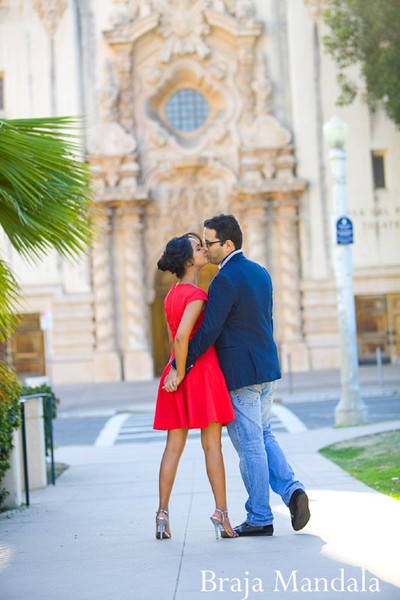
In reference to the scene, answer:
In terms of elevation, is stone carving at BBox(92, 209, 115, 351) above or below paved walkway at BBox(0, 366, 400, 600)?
above

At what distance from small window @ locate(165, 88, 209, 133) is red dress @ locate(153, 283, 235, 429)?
3149 centimetres

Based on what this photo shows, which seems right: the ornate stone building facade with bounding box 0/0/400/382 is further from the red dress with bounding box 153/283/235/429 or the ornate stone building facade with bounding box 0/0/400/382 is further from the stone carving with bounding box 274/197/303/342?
the red dress with bounding box 153/283/235/429

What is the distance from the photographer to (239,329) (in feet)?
27.2

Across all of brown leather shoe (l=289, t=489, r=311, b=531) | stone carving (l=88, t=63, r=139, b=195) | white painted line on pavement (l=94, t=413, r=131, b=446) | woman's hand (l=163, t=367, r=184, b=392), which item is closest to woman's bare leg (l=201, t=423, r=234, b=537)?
woman's hand (l=163, t=367, r=184, b=392)

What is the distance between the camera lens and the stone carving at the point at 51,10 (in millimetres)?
38312

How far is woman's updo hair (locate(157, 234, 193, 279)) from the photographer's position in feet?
27.6

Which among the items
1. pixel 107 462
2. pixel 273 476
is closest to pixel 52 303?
pixel 107 462

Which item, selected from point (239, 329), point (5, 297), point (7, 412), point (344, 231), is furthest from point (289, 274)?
point (239, 329)

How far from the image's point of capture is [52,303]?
124ft

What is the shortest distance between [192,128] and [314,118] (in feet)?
13.6

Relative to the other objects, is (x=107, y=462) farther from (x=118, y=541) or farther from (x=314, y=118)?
(x=314, y=118)

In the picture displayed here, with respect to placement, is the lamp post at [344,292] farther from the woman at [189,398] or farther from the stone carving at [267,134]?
the stone carving at [267,134]

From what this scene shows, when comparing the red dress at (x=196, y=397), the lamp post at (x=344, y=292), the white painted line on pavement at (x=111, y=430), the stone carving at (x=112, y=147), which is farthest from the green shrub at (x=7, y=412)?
the stone carving at (x=112, y=147)

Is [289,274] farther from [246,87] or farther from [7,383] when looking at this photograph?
[7,383]
